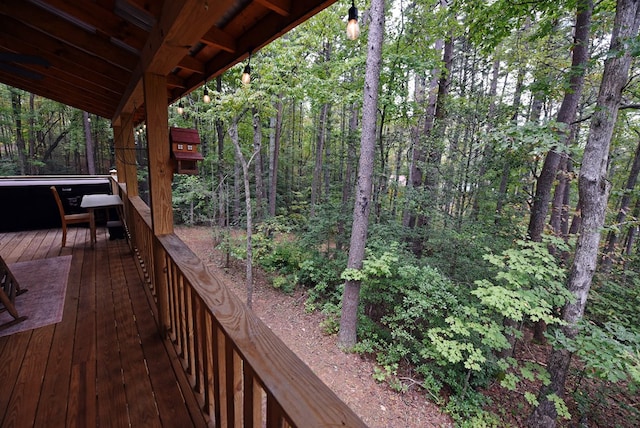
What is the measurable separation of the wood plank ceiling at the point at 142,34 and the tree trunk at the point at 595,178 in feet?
13.8

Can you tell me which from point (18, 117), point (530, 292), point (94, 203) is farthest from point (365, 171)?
point (18, 117)

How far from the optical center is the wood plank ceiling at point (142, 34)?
4.35 ft

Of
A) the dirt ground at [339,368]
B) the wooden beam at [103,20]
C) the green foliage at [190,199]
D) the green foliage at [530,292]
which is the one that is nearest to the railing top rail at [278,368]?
the wooden beam at [103,20]

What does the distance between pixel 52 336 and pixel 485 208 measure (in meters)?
8.01

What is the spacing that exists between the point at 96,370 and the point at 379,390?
4.02 metres

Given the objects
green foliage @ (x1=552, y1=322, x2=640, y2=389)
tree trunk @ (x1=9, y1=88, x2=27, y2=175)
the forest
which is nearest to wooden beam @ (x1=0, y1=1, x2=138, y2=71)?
the forest

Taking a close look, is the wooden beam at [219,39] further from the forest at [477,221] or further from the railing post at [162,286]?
the railing post at [162,286]

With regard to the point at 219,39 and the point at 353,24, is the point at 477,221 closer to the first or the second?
the point at 353,24

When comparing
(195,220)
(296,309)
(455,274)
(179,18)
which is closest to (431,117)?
(455,274)

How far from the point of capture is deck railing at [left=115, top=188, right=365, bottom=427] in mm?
664

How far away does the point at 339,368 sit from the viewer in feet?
15.5

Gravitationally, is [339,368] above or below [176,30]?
below

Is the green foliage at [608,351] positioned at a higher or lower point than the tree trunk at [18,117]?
lower

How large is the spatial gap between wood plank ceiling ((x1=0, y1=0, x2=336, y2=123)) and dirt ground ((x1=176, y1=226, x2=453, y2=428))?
2.48m
